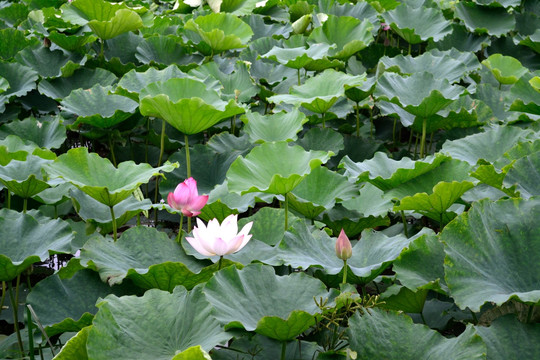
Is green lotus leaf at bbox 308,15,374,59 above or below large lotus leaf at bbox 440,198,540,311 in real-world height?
below

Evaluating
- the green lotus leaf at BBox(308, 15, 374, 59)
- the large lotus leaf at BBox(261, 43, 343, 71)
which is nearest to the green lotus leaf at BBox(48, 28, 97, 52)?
the large lotus leaf at BBox(261, 43, 343, 71)

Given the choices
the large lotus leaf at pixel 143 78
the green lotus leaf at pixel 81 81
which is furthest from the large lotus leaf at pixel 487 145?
the green lotus leaf at pixel 81 81

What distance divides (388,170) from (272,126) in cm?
49

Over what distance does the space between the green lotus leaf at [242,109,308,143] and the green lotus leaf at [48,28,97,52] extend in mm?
1044

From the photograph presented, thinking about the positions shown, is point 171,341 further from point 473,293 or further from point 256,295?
point 473,293

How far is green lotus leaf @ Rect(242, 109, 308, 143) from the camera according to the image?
6.81ft

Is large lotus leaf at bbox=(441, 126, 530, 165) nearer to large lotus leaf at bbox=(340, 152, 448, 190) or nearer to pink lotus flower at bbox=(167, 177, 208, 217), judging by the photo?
large lotus leaf at bbox=(340, 152, 448, 190)

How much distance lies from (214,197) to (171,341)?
2.41 feet

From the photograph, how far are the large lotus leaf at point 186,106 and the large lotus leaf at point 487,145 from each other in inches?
25.6

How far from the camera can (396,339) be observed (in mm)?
1145

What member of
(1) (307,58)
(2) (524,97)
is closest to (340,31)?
(1) (307,58)

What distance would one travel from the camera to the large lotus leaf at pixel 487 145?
6.06 ft

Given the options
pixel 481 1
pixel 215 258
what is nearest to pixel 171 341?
pixel 215 258

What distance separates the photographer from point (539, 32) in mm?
2992
